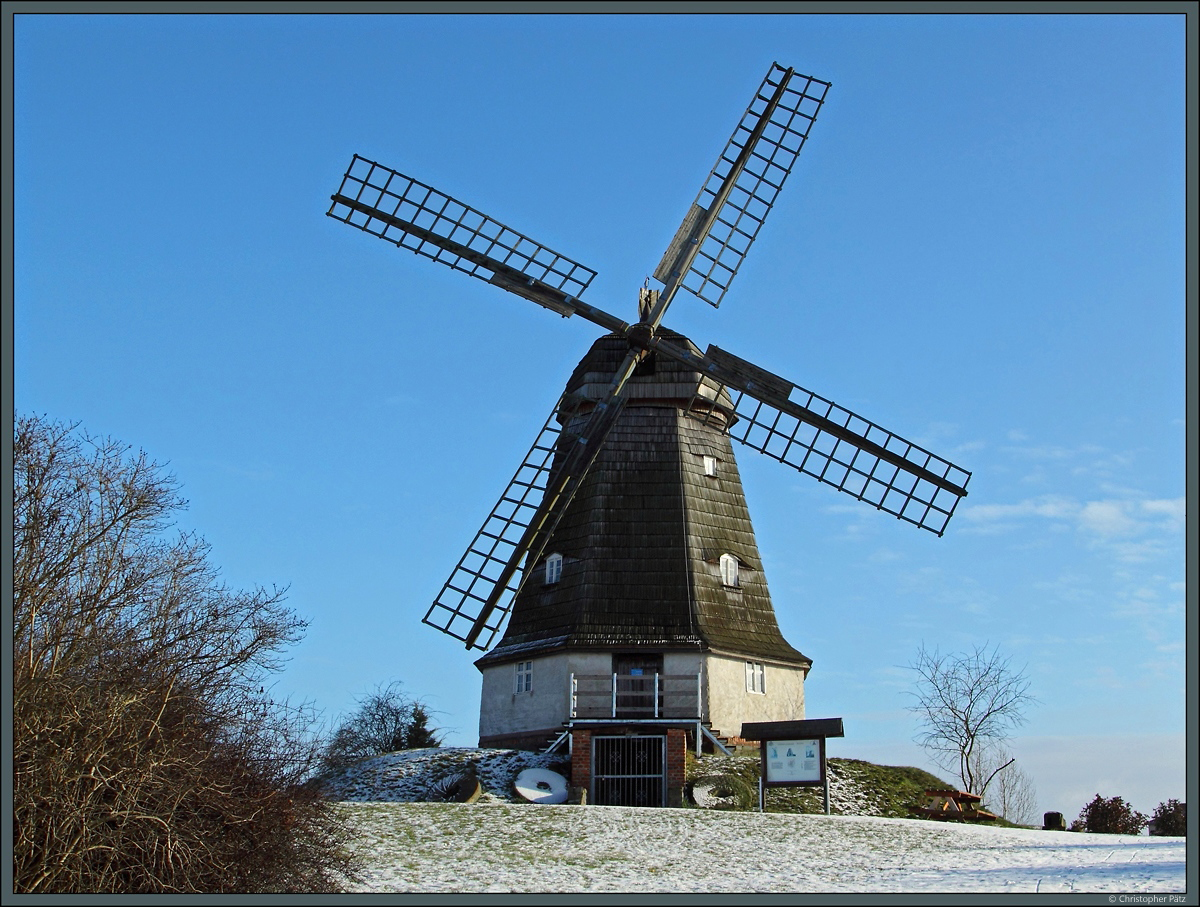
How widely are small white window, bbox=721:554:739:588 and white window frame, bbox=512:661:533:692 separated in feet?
13.2

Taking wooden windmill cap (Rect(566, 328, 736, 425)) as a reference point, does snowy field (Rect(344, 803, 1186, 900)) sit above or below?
below

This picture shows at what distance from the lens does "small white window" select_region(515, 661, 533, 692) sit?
24281mm

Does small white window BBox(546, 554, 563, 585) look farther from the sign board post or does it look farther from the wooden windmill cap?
the sign board post

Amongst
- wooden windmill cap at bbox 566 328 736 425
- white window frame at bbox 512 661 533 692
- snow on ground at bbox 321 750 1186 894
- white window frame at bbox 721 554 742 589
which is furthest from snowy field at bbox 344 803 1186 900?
wooden windmill cap at bbox 566 328 736 425

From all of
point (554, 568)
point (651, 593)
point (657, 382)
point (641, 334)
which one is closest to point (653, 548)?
point (651, 593)

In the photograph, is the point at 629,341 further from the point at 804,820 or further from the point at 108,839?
the point at 108,839

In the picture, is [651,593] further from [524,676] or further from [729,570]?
[524,676]

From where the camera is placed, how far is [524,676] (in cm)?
2441

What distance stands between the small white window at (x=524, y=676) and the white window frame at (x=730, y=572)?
402 cm

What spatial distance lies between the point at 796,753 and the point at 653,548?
5071 millimetres

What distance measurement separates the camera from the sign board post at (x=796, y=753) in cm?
2084

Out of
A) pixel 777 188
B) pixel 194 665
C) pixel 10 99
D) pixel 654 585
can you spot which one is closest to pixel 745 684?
pixel 654 585

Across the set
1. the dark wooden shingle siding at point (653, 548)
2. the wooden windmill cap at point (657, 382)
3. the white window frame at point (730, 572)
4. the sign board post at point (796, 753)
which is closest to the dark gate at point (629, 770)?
the dark wooden shingle siding at point (653, 548)

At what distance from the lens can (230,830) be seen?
44.3 feet
